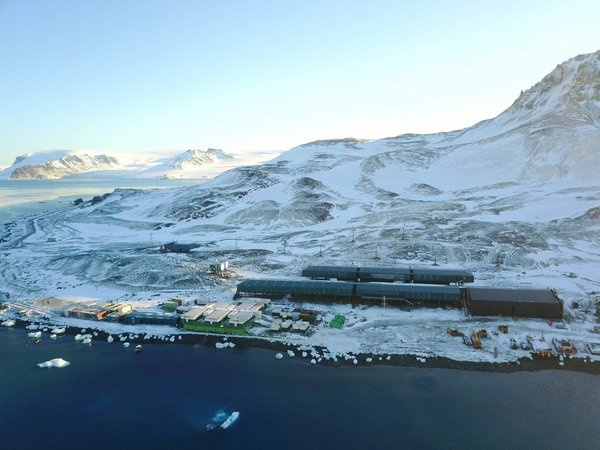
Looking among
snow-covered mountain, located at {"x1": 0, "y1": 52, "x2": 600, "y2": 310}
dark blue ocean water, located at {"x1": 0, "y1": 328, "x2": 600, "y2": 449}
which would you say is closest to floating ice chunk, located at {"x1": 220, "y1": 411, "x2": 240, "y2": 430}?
dark blue ocean water, located at {"x1": 0, "y1": 328, "x2": 600, "y2": 449}

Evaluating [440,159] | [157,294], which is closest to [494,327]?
[157,294]

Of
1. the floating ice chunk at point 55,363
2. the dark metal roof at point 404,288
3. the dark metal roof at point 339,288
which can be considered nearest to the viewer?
the floating ice chunk at point 55,363

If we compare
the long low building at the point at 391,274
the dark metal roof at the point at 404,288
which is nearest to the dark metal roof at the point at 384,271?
the long low building at the point at 391,274

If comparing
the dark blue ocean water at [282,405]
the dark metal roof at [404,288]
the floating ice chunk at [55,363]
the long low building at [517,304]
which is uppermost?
the dark metal roof at [404,288]

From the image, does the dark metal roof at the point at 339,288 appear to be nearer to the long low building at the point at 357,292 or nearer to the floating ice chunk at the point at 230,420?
the long low building at the point at 357,292

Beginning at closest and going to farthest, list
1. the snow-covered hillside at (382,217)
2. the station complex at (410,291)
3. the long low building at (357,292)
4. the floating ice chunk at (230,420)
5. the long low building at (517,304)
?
the floating ice chunk at (230,420) → the long low building at (517,304) → the station complex at (410,291) → the long low building at (357,292) → the snow-covered hillside at (382,217)

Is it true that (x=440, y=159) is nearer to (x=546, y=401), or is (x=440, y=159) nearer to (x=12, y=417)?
(x=546, y=401)

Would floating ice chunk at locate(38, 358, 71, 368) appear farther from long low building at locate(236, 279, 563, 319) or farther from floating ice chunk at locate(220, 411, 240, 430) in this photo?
long low building at locate(236, 279, 563, 319)

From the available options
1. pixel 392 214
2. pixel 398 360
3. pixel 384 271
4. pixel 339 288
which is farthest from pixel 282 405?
pixel 392 214

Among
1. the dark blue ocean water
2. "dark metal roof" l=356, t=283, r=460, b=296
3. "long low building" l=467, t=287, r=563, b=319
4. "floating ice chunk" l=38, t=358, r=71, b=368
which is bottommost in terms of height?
the dark blue ocean water
